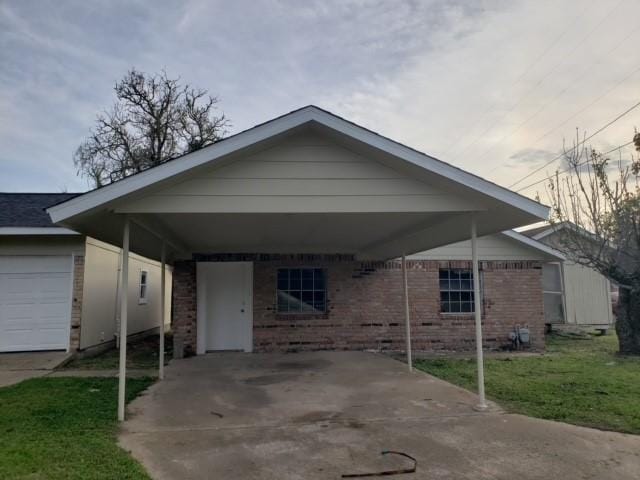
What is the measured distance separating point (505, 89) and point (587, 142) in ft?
9.14

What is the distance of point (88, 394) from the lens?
6477 millimetres

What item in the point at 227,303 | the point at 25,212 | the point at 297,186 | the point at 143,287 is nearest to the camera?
the point at 297,186

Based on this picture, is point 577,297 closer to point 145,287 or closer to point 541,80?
point 541,80

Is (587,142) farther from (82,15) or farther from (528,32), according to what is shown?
(82,15)

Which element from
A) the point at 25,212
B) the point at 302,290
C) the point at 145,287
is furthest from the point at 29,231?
the point at 302,290

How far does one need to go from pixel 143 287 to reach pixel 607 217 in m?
13.8

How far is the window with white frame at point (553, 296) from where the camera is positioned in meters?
15.8

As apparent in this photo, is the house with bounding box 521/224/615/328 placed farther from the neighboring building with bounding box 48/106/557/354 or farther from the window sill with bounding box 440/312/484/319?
the window sill with bounding box 440/312/484/319

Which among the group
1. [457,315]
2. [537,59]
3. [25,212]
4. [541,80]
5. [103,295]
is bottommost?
[457,315]

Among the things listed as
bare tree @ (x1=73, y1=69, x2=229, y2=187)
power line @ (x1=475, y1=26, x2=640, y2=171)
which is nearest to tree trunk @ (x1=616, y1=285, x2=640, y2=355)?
power line @ (x1=475, y1=26, x2=640, y2=171)

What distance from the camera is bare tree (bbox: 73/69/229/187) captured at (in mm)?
21172

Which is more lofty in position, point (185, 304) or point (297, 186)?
point (297, 186)

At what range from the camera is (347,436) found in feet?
15.2

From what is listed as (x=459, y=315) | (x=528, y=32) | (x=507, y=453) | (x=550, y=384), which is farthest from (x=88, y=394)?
(x=528, y=32)
